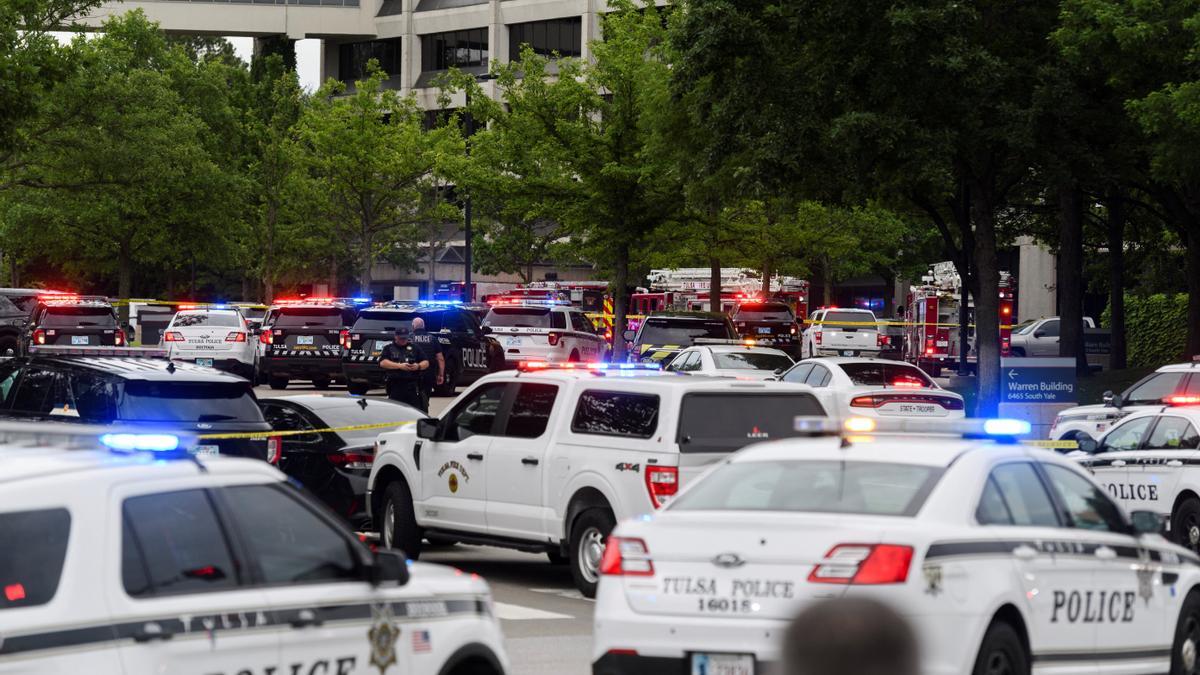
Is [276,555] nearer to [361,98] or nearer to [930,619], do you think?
[930,619]

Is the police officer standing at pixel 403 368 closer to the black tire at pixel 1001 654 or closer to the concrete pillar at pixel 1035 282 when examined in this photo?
the black tire at pixel 1001 654

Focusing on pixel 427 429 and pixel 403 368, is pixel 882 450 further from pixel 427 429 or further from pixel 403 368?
pixel 403 368

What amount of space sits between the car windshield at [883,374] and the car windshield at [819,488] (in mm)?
16339

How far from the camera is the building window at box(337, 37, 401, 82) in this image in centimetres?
9962

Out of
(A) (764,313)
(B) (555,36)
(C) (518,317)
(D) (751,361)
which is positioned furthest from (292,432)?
(B) (555,36)

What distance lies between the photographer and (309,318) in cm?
3709

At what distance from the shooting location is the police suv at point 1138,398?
866 inches

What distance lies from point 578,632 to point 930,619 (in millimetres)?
4874

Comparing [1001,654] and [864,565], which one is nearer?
[864,565]

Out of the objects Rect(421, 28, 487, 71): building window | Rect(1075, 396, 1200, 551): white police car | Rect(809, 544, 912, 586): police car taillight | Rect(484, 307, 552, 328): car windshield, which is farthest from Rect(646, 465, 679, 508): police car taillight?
Rect(421, 28, 487, 71): building window

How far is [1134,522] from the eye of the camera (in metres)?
9.28

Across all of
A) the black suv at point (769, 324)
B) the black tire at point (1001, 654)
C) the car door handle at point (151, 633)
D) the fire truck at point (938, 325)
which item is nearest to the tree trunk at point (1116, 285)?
the fire truck at point (938, 325)

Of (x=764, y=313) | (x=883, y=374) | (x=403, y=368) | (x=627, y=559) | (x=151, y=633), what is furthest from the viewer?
(x=764, y=313)

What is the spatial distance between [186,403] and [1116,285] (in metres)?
33.5
